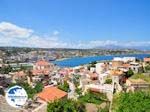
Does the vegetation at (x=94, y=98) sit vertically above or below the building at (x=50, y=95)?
below

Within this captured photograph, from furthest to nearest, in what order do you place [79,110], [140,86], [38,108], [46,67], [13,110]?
[46,67] → [140,86] → [79,110] → [38,108] → [13,110]

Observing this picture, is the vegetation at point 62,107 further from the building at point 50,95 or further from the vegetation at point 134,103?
the building at point 50,95

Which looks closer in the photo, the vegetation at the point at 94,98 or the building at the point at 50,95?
the building at the point at 50,95

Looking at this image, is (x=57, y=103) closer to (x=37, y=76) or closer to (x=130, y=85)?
(x=130, y=85)

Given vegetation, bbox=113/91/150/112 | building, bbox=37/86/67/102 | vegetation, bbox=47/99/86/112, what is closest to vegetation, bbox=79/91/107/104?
building, bbox=37/86/67/102

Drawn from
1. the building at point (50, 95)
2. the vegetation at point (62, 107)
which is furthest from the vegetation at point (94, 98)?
the vegetation at point (62, 107)

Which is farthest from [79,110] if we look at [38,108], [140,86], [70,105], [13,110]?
[140,86]

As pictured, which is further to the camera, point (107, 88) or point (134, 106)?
point (107, 88)

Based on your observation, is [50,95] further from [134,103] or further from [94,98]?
[134,103]
